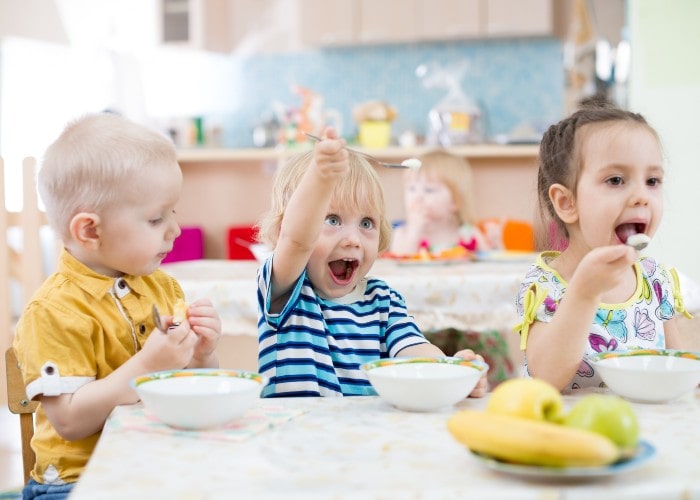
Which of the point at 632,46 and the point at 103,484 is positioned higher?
the point at 632,46

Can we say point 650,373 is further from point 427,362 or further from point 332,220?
point 332,220

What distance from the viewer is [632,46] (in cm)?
400

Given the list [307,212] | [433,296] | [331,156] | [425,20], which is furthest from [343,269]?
[425,20]

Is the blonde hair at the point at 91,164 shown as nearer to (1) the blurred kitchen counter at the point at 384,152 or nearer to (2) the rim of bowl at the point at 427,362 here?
(2) the rim of bowl at the point at 427,362

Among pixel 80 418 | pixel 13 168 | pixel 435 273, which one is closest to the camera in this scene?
pixel 80 418

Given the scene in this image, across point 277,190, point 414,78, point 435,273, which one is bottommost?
point 435,273

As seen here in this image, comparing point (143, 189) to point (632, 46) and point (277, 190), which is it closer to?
point (277, 190)

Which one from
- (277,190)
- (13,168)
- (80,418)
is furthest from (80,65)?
(80,418)

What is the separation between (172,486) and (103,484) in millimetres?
61

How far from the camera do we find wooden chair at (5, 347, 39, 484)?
4.42 ft

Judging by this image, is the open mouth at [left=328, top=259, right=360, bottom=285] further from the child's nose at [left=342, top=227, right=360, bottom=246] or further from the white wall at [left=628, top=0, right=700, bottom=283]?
the white wall at [left=628, top=0, right=700, bottom=283]

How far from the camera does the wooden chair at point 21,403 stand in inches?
53.1

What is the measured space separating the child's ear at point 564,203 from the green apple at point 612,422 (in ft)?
2.28

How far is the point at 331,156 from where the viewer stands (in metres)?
1.19
